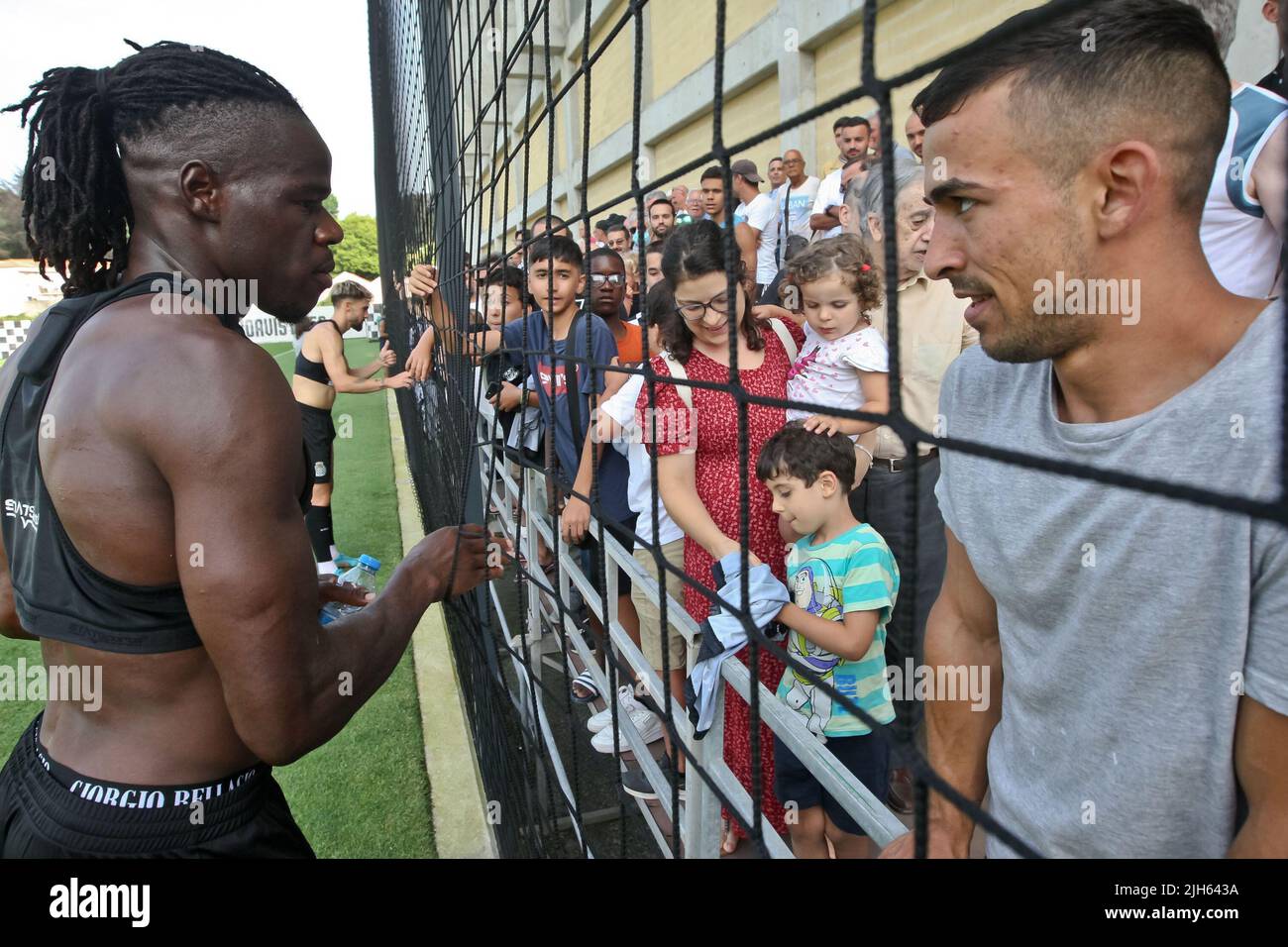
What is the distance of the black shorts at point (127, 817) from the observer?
1200mm

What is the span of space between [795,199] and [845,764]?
375 centimetres

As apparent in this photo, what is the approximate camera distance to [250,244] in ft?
4.25

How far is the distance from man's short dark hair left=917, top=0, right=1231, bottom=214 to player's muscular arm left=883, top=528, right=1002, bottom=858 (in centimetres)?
60

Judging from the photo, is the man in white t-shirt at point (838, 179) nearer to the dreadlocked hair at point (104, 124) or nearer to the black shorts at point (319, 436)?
the dreadlocked hair at point (104, 124)

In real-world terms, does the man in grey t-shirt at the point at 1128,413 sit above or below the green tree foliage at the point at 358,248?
below

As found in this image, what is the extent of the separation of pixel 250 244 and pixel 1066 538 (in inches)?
49.3

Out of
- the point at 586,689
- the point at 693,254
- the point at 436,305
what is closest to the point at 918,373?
the point at 693,254

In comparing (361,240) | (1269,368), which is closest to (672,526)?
(1269,368)

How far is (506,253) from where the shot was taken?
9.75 ft

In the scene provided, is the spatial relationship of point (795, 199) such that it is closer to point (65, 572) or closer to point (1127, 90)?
point (1127, 90)

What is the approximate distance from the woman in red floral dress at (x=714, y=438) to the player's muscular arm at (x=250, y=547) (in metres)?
1.06
